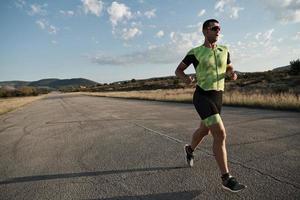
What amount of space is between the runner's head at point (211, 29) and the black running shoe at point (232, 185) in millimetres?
1843

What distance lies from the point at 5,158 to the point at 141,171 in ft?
12.2

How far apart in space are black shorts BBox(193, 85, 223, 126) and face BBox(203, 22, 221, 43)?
2.31 feet

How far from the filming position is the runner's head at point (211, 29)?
4199mm

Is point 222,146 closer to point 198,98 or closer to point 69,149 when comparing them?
point 198,98

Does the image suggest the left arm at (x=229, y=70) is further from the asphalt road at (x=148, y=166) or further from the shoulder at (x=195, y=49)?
the asphalt road at (x=148, y=166)

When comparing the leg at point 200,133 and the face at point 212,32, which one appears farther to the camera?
the leg at point 200,133

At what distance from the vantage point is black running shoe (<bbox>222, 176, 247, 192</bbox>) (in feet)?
12.5

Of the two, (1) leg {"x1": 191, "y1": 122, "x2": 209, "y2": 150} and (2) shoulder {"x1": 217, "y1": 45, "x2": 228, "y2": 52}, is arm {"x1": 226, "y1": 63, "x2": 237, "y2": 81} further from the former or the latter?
(1) leg {"x1": 191, "y1": 122, "x2": 209, "y2": 150}

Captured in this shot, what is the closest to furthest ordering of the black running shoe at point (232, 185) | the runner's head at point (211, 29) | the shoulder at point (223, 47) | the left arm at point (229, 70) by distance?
the black running shoe at point (232, 185) < the runner's head at point (211, 29) < the shoulder at point (223, 47) < the left arm at point (229, 70)

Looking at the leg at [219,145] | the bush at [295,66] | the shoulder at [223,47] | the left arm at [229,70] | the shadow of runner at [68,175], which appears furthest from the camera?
the bush at [295,66]

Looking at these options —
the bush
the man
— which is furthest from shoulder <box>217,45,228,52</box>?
the bush

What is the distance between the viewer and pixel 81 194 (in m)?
4.34

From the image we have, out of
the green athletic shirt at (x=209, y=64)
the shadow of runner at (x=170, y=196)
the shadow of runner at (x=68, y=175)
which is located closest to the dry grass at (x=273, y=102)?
the shadow of runner at (x=68, y=175)

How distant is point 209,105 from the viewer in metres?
4.21
